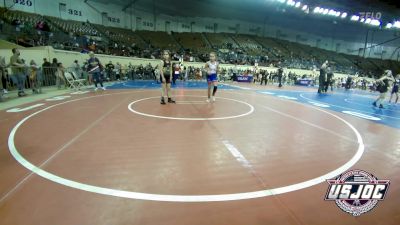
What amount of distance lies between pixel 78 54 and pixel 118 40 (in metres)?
12.5

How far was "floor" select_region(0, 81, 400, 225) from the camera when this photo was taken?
2.82 m

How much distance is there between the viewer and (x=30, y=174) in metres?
3.67

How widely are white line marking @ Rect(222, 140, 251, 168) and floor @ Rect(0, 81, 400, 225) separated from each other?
36 mm

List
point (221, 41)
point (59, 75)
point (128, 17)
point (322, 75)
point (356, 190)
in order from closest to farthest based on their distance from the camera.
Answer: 1. point (356, 190)
2. point (59, 75)
3. point (322, 75)
4. point (128, 17)
5. point (221, 41)

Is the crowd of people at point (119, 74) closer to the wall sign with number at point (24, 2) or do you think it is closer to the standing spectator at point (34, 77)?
the standing spectator at point (34, 77)

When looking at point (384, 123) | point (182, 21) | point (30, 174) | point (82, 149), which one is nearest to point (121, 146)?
point (82, 149)

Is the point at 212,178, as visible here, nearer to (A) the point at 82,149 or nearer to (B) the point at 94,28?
(A) the point at 82,149

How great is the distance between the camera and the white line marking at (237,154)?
429 cm

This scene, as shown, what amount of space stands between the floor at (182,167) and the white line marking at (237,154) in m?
0.04

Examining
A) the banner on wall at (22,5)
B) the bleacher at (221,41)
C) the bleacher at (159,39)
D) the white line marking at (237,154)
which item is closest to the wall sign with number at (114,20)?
the bleacher at (159,39)

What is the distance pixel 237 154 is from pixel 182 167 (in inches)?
48.0

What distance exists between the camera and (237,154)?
4.71 metres

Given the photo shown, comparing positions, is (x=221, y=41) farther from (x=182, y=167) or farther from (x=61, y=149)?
(x=182, y=167)

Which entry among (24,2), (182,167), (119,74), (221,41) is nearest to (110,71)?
(119,74)
